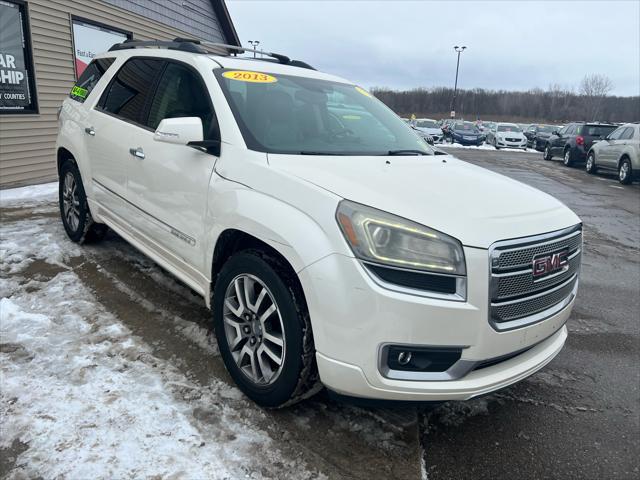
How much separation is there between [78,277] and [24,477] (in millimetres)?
2407

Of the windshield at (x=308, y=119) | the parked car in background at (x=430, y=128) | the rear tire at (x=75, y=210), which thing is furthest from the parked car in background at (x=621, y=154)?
the rear tire at (x=75, y=210)

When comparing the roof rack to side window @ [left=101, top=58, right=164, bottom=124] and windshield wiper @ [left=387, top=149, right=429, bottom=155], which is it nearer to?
side window @ [left=101, top=58, right=164, bottom=124]

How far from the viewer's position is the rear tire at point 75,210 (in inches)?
187

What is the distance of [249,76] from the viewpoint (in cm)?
330

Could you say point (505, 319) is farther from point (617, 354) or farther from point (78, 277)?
point (78, 277)

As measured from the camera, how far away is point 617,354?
3715 mm

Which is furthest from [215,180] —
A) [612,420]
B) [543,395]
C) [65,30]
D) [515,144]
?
[515,144]

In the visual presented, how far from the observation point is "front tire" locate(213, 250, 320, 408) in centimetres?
236

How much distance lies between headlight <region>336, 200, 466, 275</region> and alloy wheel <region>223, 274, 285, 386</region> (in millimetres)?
579

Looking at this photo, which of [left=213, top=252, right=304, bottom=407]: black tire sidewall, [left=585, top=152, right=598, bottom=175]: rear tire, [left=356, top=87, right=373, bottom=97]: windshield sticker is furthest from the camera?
[left=585, top=152, right=598, bottom=175]: rear tire

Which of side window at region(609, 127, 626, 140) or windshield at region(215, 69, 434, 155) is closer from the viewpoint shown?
windshield at region(215, 69, 434, 155)

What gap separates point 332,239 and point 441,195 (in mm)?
659

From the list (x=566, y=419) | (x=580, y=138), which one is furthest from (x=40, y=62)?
(x=580, y=138)

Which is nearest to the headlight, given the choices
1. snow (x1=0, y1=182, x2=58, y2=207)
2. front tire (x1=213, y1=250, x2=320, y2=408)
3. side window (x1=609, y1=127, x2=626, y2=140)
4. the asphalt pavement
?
front tire (x1=213, y1=250, x2=320, y2=408)
